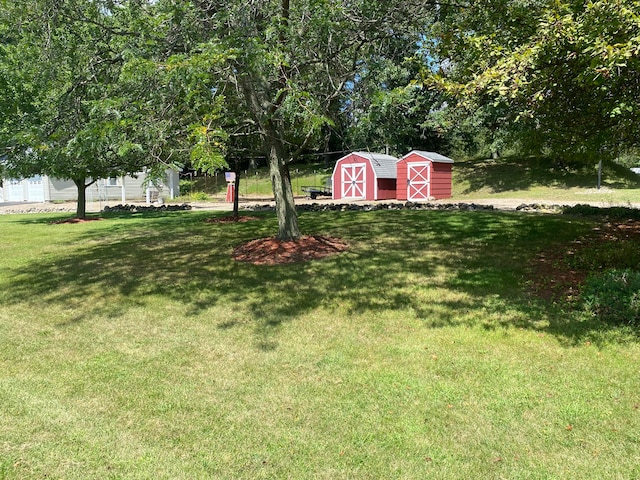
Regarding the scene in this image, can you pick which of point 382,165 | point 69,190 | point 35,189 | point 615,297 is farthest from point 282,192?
point 35,189

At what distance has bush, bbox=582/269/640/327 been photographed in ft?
16.0

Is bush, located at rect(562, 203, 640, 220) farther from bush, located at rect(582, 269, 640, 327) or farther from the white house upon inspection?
the white house

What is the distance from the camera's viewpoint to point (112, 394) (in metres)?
3.62

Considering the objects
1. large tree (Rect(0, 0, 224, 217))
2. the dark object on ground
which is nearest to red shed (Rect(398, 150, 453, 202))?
the dark object on ground

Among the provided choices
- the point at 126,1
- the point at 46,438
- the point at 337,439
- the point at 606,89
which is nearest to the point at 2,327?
the point at 46,438

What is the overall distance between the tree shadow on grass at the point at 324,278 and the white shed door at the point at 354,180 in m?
14.7

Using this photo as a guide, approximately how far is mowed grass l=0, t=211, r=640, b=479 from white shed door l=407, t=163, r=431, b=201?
17.3 meters

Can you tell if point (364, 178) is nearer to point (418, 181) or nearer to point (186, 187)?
point (418, 181)

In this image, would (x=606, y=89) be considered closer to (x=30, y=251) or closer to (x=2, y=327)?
(x=2, y=327)

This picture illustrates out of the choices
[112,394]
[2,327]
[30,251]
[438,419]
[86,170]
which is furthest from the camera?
[86,170]

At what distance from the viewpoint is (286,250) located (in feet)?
29.5

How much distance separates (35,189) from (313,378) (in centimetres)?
3534

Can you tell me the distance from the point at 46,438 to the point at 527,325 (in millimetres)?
4432

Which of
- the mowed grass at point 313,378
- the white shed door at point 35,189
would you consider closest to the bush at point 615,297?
the mowed grass at point 313,378
